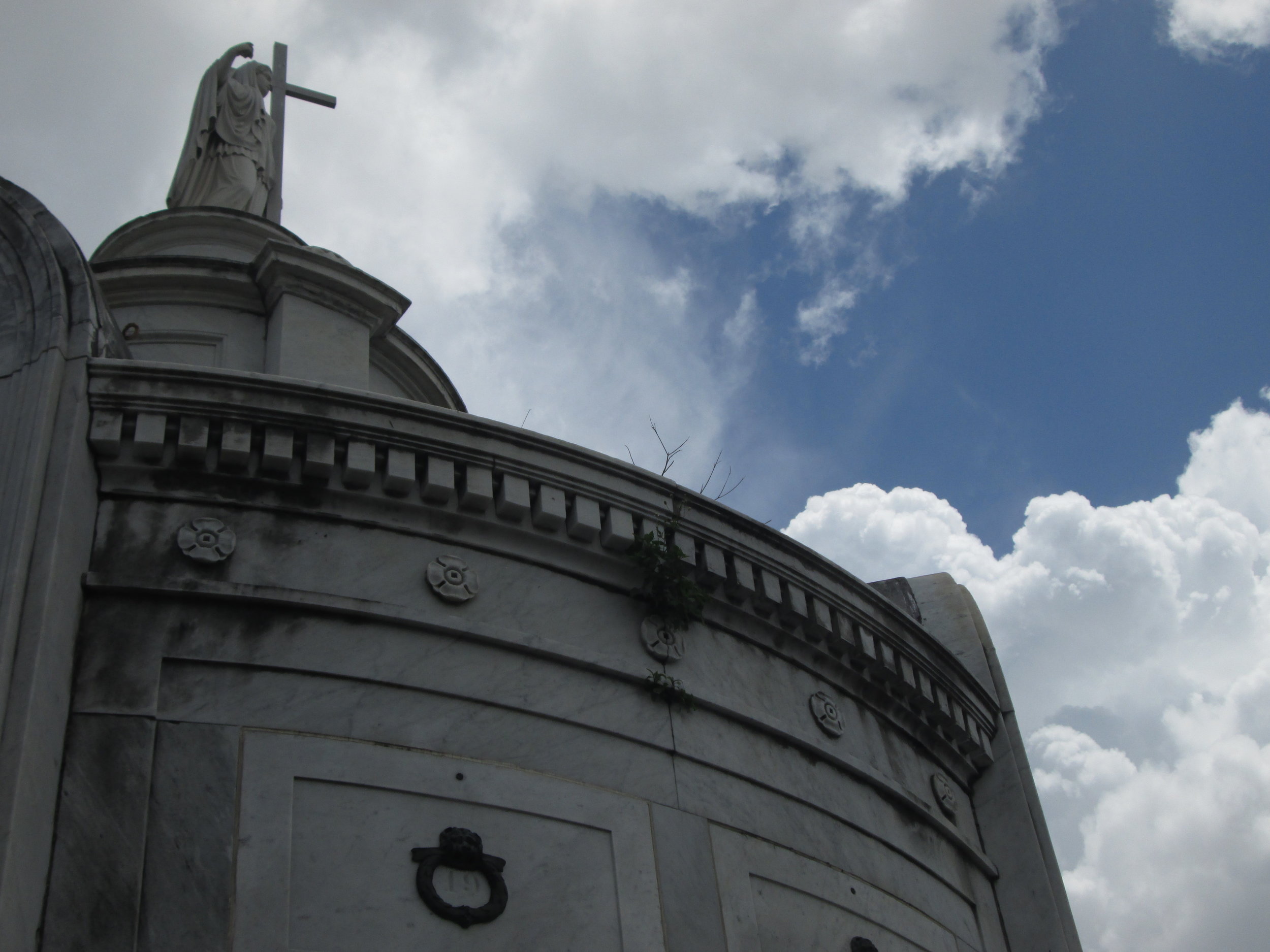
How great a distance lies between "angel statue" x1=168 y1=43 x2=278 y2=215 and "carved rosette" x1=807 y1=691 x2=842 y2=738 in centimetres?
978

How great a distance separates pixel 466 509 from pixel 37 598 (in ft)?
10.5

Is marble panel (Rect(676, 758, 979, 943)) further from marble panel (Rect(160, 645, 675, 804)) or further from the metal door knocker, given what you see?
the metal door knocker

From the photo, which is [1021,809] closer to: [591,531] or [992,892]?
[992,892]

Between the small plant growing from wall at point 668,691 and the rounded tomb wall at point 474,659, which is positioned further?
the small plant growing from wall at point 668,691

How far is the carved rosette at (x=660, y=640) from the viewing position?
1202 centimetres

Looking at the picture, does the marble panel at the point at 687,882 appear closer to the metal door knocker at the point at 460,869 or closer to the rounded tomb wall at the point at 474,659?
the rounded tomb wall at the point at 474,659

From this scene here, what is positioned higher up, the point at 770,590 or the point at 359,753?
the point at 770,590

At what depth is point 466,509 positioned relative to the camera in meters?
11.8

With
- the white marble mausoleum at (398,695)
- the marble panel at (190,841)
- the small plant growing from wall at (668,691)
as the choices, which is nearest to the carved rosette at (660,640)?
the white marble mausoleum at (398,695)

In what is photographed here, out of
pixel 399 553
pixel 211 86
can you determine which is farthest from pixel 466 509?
pixel 211 86

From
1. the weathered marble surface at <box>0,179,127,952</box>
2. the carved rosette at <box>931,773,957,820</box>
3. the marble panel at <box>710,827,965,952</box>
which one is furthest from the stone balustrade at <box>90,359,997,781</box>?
the marble panel at <box>710,827,965,952</box>

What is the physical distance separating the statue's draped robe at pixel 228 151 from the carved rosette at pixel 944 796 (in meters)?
10.6

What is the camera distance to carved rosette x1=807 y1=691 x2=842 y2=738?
12.9 meters

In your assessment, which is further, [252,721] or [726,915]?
[726,915]
